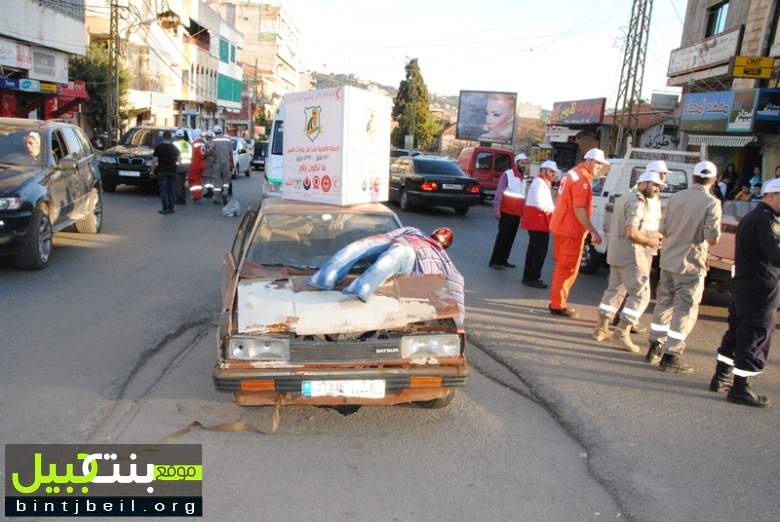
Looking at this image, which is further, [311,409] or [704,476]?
[311,409]

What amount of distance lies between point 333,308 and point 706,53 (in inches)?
1002

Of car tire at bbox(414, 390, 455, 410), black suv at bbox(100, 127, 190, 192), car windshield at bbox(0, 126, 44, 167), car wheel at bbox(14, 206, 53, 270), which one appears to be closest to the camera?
car tire at bbox(414, 390, 455, 410)

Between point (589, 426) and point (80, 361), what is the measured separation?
4040 millimetres

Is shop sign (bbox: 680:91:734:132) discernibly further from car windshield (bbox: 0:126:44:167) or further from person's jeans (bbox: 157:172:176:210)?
car windshield (bbox: 0:126:44:167)

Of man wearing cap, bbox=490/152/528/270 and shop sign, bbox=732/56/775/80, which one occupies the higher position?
shop sign, bbox=732/56/775/80

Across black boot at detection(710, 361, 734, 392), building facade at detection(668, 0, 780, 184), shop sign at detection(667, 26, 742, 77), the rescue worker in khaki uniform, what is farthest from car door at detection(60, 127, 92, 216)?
shop sign at detection(667, 26, 742, 77)

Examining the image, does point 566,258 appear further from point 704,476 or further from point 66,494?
point 66,494

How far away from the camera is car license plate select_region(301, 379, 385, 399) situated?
13.1 ft

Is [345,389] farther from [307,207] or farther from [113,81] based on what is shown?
[113,81]

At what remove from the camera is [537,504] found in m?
3.54

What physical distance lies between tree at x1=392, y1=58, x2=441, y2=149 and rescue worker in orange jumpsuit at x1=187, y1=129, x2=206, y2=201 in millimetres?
53238

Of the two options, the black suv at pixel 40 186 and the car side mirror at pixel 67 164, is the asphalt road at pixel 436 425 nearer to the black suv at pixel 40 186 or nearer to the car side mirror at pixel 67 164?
the black suv at pixel 40 186

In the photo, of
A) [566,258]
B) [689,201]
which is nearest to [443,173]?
[566,258]

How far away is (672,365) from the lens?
592 cm
